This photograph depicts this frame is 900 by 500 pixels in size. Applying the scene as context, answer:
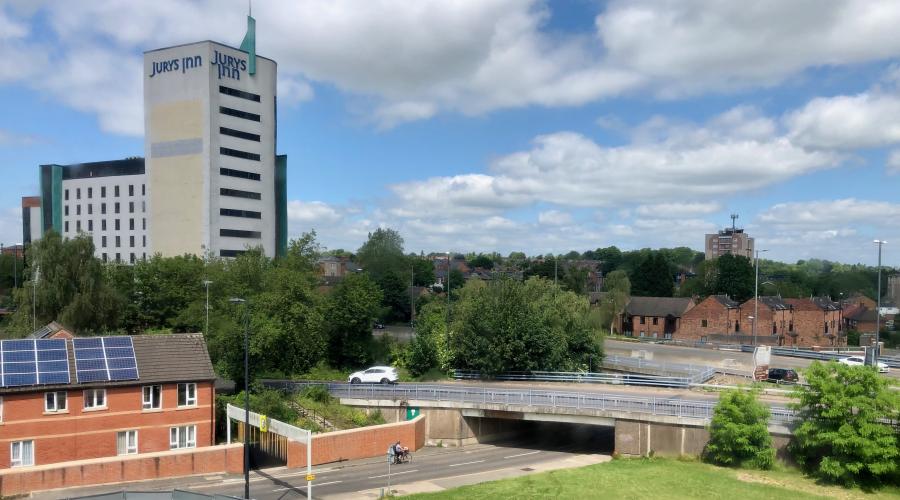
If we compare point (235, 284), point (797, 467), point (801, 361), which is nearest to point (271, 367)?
point (235, 284)

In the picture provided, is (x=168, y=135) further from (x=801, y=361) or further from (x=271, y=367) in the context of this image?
(x=801, y=361)

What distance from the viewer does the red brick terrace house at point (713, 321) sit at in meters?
82.6

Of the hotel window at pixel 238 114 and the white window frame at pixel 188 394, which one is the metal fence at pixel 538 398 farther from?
the hotel window at pixel 238 114

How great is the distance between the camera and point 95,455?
2970 cm

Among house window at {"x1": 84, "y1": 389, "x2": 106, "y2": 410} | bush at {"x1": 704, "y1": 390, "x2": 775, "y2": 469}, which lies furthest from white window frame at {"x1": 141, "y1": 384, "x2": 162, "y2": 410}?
bush at {"x1": 704, "y1": 390, "x2": 775, "y2": 469}

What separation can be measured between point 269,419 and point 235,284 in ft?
62.9

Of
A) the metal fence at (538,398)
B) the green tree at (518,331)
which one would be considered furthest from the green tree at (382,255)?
the metal fence at (538,398)

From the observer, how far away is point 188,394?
32.3 meters

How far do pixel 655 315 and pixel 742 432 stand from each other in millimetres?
65404

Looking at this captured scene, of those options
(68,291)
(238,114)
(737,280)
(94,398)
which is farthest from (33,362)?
(737,280)

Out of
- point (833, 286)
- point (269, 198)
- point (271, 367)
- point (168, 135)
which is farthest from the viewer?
point (833, 286)

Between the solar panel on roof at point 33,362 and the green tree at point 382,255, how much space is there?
75.6 meters

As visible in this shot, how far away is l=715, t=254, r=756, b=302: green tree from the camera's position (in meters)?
104

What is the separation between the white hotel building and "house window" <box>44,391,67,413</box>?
56.8 meters
